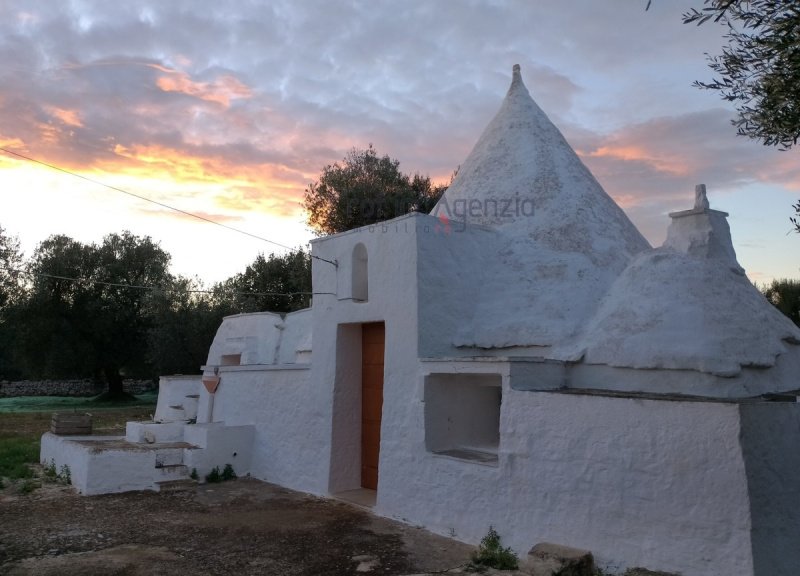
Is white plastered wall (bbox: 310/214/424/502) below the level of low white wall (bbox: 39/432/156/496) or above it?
above

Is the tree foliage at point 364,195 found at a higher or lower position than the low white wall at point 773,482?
higher

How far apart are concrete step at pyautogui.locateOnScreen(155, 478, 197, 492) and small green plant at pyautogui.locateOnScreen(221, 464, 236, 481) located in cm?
60

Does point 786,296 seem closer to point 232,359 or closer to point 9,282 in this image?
point 232,359

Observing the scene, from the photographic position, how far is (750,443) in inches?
211

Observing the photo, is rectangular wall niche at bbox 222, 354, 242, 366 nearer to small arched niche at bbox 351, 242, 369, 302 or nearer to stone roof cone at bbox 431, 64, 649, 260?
small arched niche at bbox 351, 242, 369, 302

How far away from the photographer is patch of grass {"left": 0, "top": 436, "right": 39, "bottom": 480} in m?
11.2

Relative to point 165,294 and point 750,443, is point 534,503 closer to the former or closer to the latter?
point 750,443

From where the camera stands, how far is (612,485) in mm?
6090

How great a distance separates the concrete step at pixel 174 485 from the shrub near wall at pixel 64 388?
88.7 ft

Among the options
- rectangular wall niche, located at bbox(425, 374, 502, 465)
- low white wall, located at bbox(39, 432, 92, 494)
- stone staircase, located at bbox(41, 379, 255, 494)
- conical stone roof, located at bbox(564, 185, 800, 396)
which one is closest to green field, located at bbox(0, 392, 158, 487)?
low white wall, located at bbox(39, 432, 92, 494)

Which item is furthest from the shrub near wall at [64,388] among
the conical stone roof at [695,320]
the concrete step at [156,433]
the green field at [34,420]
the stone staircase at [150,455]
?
the conical stone roof at [695,320]

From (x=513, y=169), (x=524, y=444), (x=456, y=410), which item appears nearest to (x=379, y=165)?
(x=513, y=169)

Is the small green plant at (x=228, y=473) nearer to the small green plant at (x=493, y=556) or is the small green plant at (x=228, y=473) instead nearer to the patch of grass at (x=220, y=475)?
the patch of grass at (x=220, y=475)

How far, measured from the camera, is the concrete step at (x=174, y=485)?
34.0 feet
